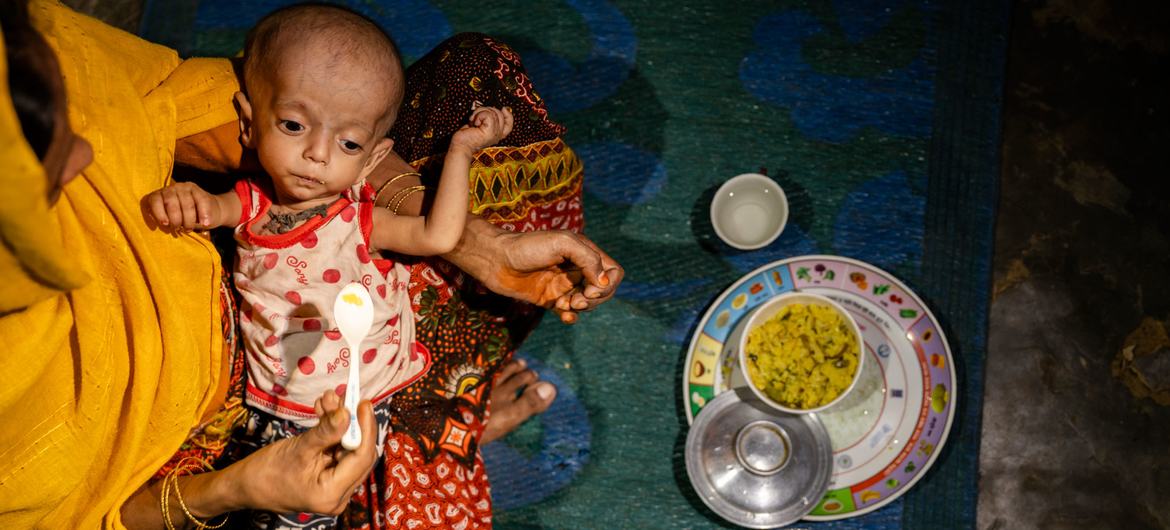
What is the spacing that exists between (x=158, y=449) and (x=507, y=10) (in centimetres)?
145

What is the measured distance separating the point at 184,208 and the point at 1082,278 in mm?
2087

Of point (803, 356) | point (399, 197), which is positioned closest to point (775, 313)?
point (803, 356)

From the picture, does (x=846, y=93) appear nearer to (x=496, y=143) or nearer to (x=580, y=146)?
(x=580, y=146)

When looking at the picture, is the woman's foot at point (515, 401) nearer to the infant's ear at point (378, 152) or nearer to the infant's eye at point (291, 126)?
the infant's ear at point (378, 152)

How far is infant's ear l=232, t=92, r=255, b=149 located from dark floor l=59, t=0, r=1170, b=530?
1804 millimetres

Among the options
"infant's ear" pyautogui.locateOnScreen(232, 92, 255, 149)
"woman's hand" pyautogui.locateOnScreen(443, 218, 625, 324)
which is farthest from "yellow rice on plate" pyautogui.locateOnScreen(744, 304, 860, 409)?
"infant's ear" pyautogui.locateOnScreen(232, 92, 255, 149)

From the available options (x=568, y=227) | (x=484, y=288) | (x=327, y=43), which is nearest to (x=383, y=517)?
(x=484, y=288)

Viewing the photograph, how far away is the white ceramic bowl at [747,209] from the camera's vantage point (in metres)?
2.11

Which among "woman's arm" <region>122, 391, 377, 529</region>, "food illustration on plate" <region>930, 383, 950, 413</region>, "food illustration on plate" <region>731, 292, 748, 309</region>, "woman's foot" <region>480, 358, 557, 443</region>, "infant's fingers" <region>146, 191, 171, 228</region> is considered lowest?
"woman's foot" <region>480, 358, 557, 443</region>

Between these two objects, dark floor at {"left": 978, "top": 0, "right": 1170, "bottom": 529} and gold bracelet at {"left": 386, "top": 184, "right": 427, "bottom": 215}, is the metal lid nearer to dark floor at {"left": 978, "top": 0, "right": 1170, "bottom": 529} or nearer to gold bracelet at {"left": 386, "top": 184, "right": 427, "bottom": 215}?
dark floor at {"left": 978, "top": 0, "right": 1170, "bottom": 529}

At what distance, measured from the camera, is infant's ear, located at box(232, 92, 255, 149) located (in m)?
1.45

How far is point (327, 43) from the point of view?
133 cm

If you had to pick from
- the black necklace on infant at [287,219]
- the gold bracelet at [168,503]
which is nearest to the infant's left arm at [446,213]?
the black necklace on infant at [287,219]

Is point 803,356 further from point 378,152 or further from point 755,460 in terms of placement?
point 378,152
